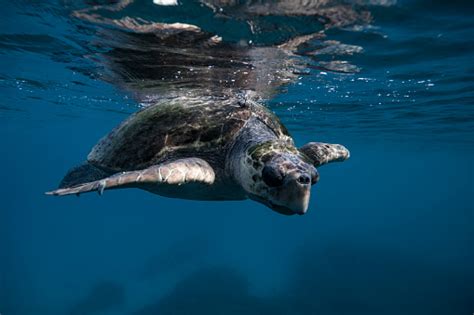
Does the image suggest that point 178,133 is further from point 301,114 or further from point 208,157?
point 301,114

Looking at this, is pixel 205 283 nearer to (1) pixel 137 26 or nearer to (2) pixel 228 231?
(1) pixel 137 26

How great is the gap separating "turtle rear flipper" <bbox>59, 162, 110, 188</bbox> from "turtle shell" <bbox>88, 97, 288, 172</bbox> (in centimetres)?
45

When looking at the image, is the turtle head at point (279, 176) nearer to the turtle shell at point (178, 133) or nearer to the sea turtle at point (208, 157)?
the sea turtle at point (208, 157)

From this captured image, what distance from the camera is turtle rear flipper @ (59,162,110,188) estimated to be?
23.8ft

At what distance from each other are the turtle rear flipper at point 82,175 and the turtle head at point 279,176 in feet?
13.6

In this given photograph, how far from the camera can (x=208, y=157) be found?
6.00 m

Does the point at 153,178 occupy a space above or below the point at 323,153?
below

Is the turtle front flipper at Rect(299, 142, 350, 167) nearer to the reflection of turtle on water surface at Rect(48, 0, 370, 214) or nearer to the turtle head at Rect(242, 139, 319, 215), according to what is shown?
the reflection of turtle on water surface at Rect(48, 0, 370, 214)

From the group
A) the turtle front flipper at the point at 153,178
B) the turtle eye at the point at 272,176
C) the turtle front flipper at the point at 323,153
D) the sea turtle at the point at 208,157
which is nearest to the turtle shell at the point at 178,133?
the sea turtle at the point at 208,157

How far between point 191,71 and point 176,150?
602 centimetres

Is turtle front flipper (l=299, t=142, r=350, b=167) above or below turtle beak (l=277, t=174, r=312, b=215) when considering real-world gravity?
above

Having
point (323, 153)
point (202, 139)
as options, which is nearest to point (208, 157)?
point (202, 139)

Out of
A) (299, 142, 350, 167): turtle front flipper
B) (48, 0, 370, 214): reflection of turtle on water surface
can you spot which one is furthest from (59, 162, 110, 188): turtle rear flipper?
(299, 142, 350, 167): turtle front flipper

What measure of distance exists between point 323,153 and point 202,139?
2.34 meters
